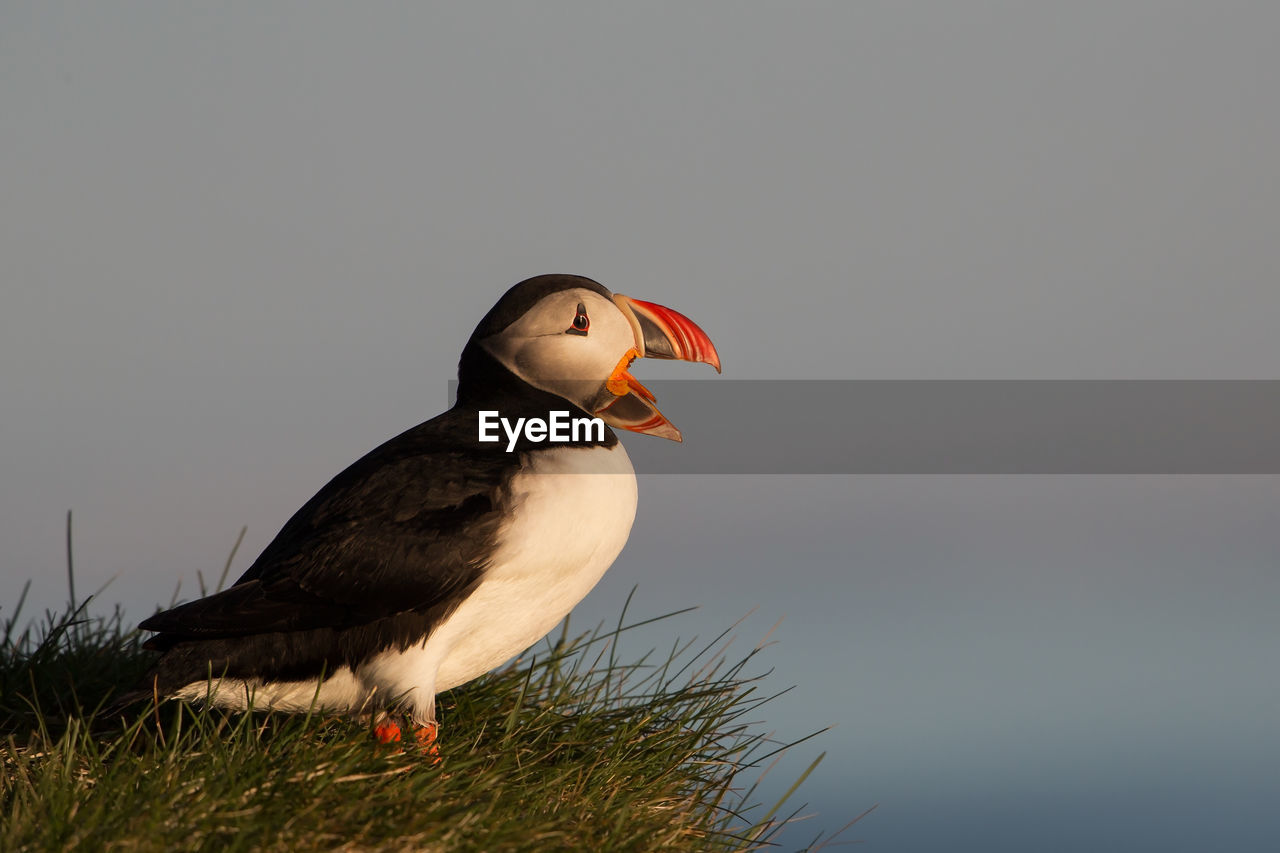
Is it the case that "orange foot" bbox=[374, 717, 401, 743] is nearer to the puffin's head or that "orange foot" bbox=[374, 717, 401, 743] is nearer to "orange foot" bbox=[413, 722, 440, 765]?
"orange foot" bbox=[413, 722, 440, 765]

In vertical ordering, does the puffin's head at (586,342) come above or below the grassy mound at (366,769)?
above

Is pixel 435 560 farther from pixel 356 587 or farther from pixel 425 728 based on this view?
pixel 425 728

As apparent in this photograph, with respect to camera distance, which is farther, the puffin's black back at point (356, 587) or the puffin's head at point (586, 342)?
the puffin's head at point (586, 342)

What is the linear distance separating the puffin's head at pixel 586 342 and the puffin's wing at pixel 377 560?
19.4 inches

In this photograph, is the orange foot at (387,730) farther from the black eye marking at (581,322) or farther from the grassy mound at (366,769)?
the black eye marking at (581,322)

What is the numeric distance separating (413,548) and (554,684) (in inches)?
65.5

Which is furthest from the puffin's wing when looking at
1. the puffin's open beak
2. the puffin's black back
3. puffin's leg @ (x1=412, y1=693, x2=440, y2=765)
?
the puffin's open beak

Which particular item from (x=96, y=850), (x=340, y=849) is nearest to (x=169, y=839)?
(x=96, y=850)

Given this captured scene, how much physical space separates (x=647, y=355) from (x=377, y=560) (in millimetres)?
1471

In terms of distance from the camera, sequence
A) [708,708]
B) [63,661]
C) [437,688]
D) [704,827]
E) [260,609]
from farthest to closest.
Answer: [63,661], [708,708], [704,827], [437,688], [260,609]

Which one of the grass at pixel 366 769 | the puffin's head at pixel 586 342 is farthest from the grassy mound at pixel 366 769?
the puffin's head at pixel 586 342

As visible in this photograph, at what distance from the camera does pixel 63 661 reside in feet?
20.2

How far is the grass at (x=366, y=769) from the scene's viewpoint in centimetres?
393

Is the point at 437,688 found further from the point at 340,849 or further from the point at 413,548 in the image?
the point at 340,849
